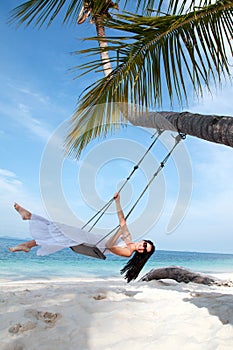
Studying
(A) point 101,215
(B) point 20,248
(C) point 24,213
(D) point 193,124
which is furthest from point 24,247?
(D) point 193,124

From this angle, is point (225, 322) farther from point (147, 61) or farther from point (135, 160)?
point (147, 61)

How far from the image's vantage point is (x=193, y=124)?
2613mm

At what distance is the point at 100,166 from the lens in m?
3.33

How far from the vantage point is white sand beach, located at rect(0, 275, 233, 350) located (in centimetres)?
207

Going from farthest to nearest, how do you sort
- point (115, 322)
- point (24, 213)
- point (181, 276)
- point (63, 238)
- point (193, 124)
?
point (181, 276), point (24, 213), point (63, 238), point (193, 124), point (115, 322)

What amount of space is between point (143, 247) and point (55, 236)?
850 millimetres

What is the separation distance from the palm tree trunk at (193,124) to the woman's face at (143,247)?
1.02 m

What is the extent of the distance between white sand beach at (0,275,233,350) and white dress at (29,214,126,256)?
414 mm

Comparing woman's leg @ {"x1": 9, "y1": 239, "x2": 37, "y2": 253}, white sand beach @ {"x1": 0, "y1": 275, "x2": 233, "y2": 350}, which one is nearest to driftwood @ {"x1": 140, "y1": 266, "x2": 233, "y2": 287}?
white sand beach @ {"x1": 0, "y1": 275, "x2": 233, "y2": 350}

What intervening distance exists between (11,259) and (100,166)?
1435cm

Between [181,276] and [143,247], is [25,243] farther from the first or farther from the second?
[181,276]

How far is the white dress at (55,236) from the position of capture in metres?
2.82


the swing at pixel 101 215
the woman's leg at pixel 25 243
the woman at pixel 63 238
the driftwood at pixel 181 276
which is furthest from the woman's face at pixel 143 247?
the driftwood at pixel 181 276

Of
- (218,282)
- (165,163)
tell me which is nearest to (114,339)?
(165,163)
